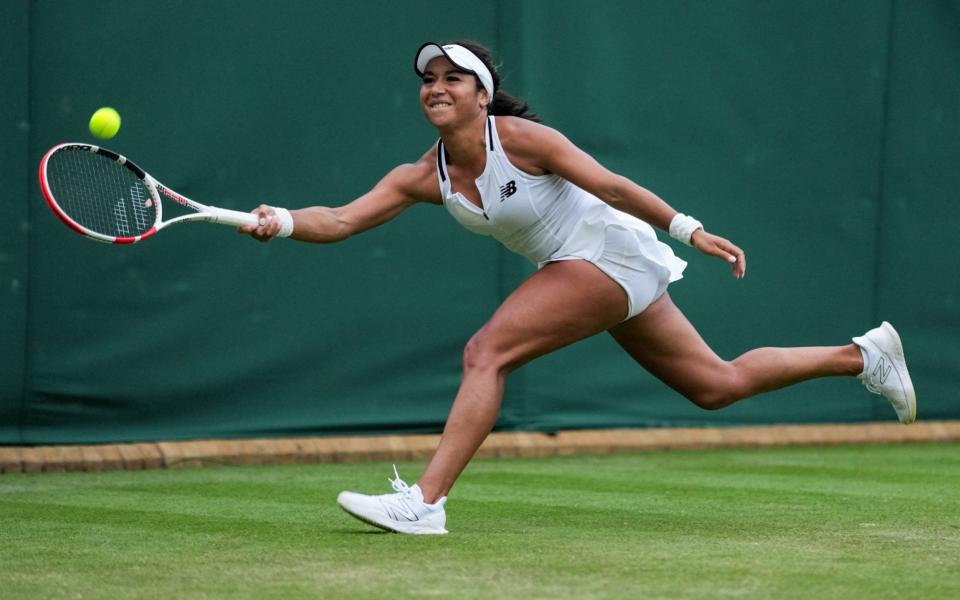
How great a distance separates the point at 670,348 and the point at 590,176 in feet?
2.46

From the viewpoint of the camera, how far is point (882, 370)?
19.0ft

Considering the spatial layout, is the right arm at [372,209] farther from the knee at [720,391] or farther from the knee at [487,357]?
the knee at [720,391]

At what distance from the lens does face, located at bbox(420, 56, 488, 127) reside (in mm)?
5055

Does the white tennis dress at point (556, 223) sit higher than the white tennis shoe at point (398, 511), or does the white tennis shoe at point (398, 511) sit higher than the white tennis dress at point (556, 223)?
the white tennis dress at point (556, 223)

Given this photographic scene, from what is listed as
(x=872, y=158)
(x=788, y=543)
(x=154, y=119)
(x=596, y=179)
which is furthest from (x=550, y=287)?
(x=872, y=158)

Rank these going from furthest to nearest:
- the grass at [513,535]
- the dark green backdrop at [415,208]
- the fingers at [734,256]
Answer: the dark green backdrop at [415,208]
the fingers at [734,256]
the grass at [513,535]

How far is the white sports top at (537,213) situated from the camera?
5105 mm

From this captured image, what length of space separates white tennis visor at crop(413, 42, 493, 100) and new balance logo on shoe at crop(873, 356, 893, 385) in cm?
170

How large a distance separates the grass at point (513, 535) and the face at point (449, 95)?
1.24 m

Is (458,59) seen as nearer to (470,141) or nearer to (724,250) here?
(470,141)

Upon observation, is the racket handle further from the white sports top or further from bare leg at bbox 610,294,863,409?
bare leg at bbox 610,294,863,409

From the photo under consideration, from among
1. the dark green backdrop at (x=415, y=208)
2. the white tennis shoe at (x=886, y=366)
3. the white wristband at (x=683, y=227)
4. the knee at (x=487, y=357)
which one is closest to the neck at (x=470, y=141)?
the knee at (x=487, y=357)

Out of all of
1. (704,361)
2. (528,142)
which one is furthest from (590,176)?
(704,361)

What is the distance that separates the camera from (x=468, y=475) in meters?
7.24
